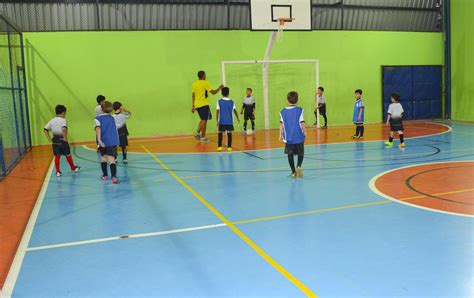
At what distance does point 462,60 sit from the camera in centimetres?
1756

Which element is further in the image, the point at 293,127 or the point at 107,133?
the point at 107,133

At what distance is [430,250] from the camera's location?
154 inches

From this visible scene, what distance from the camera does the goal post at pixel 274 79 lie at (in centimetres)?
1561

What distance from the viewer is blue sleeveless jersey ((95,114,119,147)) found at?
24.2ft

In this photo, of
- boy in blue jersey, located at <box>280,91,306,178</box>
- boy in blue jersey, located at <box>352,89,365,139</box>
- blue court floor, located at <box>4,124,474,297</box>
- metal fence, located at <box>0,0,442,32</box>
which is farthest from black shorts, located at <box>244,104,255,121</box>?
boy in blue jersey, located at <box>280,91,306,178</box>

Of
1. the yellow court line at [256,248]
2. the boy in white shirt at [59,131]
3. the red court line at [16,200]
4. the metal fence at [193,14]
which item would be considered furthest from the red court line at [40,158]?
the metal fence at [193,14]

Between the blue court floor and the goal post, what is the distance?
8.25 metres

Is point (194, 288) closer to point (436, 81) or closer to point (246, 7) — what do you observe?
point (246, 7)

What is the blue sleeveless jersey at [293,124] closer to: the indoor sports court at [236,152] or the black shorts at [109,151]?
the indoor sports court at [236,152]

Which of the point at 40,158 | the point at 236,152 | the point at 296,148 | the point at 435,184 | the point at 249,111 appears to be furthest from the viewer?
the point at 249,111

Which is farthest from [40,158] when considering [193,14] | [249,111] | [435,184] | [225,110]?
[435,184]

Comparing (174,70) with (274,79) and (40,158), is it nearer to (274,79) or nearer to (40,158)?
(274,79)

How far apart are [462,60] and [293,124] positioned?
13502 millimetres

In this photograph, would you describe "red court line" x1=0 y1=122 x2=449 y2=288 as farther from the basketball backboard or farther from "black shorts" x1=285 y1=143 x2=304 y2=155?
"black shorts" x1=285 y1=143 x2=304 y2=155
